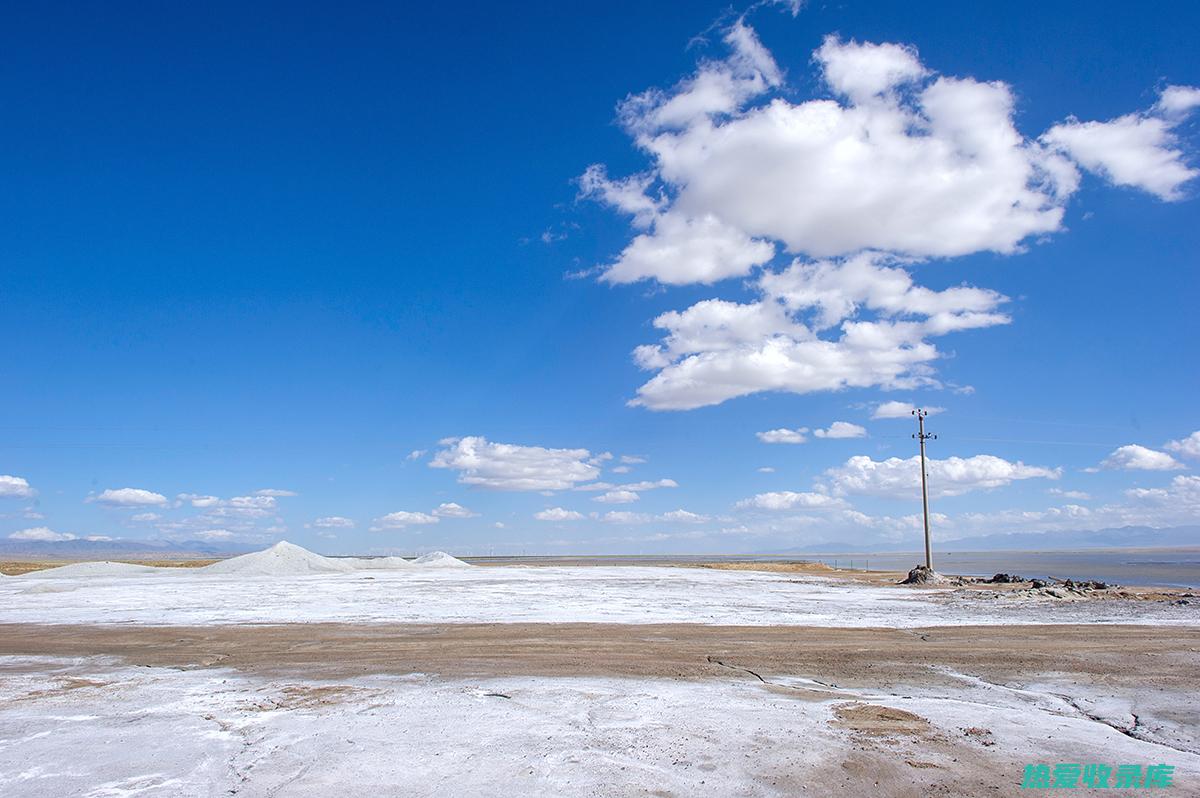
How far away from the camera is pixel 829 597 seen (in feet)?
95.3

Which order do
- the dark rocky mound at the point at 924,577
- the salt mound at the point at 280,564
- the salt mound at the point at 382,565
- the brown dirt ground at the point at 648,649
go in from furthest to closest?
the salt mound at the point at 382,565 → the salt mound at the point at 280,564 → the dark rocky mound at the point at 924,577 → the brown dirt ground at the point at 648,649

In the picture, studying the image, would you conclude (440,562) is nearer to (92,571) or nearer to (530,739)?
(92,571)

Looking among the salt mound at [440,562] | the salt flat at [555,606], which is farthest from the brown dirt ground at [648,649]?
the salt mound at [440,562]

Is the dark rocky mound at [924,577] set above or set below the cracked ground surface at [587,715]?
below

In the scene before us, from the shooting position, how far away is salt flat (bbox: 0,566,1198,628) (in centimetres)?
2084

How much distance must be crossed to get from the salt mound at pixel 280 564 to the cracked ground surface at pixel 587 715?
38.9m

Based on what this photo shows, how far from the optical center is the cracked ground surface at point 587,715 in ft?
23.5

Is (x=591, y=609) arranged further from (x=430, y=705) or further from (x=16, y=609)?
(x=16, y=609)

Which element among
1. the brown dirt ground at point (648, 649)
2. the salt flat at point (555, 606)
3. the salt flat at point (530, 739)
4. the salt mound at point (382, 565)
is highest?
the salt flat at point (530, 739)

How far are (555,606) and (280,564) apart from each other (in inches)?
1554

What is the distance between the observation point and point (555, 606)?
24953mm

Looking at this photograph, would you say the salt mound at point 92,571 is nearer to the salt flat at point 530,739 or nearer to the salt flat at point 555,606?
the salt flat at point 555,606

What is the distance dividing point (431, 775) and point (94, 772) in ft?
10.8

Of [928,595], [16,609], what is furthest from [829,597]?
[16,609]
